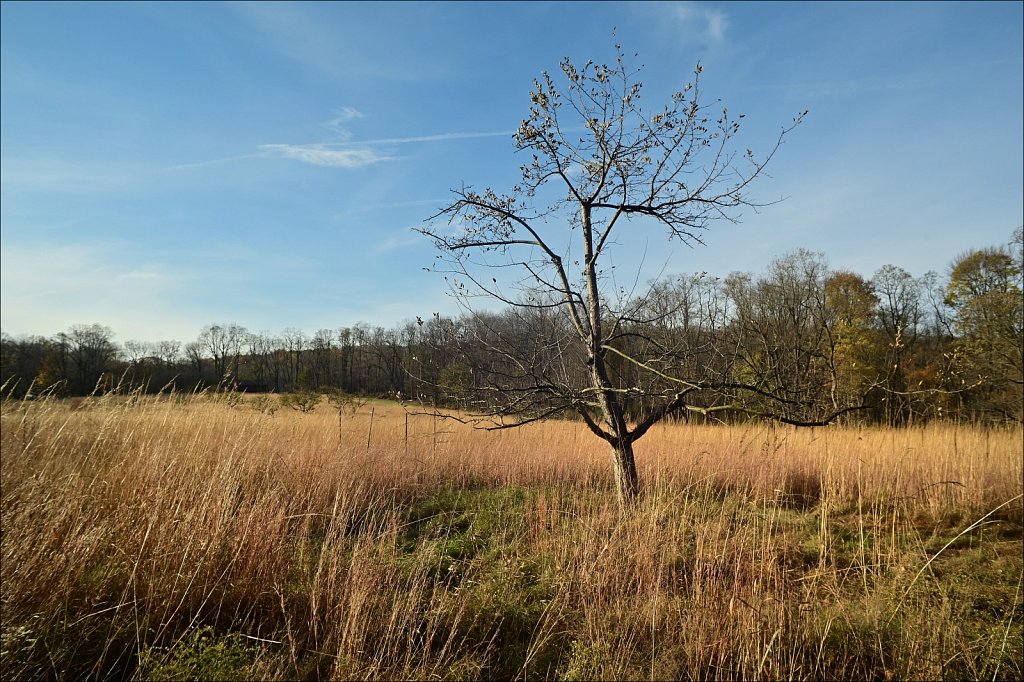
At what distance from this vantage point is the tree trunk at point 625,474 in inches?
173

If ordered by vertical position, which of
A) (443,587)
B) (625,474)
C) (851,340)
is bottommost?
(443,587)

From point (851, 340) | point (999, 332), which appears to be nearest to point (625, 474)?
point (851, 340)

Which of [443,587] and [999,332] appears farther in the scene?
[999,332]

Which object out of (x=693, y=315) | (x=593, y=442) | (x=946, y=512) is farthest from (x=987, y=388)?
(x=693, y=315)

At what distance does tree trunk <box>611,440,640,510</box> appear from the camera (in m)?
4.40

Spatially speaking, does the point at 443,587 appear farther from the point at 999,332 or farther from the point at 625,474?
the point at 999,332

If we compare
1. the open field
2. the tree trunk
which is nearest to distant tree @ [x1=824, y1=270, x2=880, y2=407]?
the open field

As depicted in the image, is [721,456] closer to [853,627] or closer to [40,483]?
[853,627]

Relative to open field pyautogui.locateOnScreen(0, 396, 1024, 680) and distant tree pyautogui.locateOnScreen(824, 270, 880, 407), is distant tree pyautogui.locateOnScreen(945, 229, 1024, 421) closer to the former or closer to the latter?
distant tree pyautogui.locateOnScreen(824, 270, 880, 407)

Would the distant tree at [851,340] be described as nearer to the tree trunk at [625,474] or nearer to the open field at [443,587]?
the open field at [443,587]

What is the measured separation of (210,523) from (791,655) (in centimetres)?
369

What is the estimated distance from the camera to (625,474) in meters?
4.48

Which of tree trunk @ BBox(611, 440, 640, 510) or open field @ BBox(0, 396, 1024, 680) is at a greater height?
tree trunk @ BBox(611, 440, 640, 510)

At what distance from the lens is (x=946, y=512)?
5.63 metres
